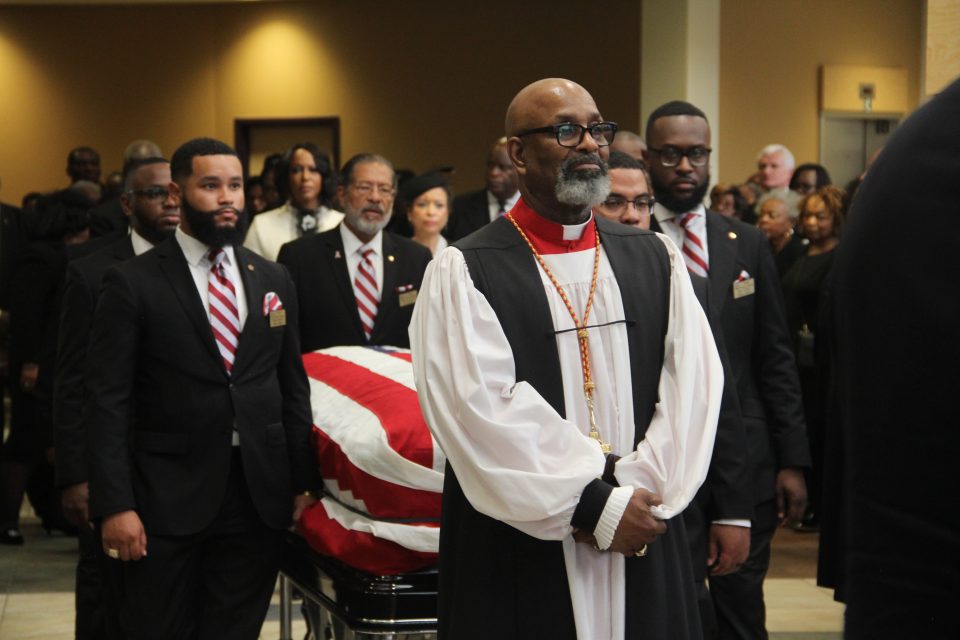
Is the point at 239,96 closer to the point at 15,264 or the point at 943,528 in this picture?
the point at 15,264

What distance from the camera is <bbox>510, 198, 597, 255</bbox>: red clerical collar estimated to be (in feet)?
10.4

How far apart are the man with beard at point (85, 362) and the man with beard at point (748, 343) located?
166 cm

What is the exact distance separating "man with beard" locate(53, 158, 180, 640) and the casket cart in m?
0.69

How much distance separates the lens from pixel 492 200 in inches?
306

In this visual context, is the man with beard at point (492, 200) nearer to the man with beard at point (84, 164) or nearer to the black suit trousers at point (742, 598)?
the black suit trousers at point (742, 598)

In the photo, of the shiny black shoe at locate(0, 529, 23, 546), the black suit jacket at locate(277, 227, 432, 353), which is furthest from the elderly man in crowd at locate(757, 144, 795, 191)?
the shiny black shoe at locate(0, 529, 23, 546)

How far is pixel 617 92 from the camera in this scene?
1422cm

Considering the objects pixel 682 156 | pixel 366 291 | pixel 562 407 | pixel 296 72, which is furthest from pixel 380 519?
pixel 296 72

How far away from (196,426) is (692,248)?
154cm

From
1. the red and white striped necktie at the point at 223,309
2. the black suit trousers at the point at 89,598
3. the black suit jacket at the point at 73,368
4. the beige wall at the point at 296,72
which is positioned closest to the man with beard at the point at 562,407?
the red and white striped necktie at the point at 223,309

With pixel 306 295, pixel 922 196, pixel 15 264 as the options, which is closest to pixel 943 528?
pixel 922 196

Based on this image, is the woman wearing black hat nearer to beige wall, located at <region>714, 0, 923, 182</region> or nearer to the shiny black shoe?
the shiny black shoe

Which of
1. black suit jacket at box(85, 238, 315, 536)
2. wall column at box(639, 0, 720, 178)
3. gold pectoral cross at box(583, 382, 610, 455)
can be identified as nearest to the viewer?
gold pectoral cross at box(583, 382, 610, 455)

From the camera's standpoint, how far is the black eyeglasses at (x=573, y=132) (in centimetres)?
316
